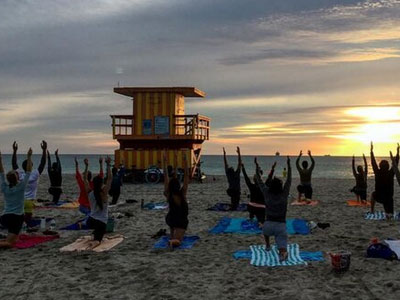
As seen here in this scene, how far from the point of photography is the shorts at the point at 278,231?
9164 millimetres

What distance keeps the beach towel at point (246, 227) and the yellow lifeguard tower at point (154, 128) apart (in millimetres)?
16926

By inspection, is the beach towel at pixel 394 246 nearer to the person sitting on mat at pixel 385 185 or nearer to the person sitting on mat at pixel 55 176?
the person sitting on mat at pixel 385 185

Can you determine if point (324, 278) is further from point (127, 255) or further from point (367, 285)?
point (127, 255)

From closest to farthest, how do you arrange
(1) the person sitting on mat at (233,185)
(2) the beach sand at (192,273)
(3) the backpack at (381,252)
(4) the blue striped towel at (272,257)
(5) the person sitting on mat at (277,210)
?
1. (2) the beach sand at (192,273)
2. (4) the blue striped towel at (272,257)
3. (3) the backpack at (381,252)
4. (5) the person sitting on mat at (277,210)
5. (1) the person sitting on mat at (233,185)

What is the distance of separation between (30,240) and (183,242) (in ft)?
11.1

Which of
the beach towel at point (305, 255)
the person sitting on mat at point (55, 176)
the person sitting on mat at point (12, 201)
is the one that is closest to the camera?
the beach towel at point (305, 255)

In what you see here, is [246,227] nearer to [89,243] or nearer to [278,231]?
[278,231]

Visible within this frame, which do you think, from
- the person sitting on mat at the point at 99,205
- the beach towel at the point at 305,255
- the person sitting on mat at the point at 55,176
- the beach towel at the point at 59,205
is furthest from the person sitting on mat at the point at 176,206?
the beach towel at the point at 59,205

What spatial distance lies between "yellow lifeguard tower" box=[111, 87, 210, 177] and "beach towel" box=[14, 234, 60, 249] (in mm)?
18934

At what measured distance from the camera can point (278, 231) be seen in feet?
30.4

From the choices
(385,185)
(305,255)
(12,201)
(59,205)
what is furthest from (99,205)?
(59,205)

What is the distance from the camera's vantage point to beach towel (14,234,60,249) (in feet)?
34.5

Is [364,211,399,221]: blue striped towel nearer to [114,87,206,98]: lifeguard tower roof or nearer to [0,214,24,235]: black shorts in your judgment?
[0,214,24,235]: black shorts

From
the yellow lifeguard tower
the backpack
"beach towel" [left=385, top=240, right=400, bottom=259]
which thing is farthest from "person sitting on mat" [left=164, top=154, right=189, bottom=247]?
the yellow lifeguard tower
